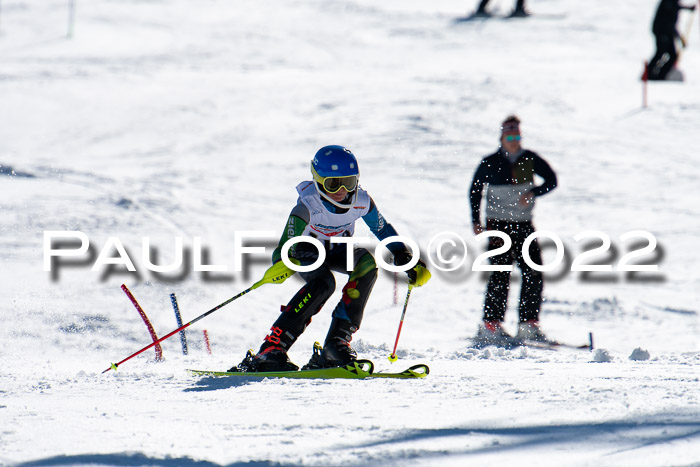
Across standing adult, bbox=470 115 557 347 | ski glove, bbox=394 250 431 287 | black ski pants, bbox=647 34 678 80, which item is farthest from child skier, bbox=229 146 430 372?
black ski pants, bbox=647 34 678 80

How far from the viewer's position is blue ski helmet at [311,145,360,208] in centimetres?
440

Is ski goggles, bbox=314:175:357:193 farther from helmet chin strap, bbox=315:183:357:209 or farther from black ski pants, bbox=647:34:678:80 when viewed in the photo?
black ski pants, bbox=647:34:678:80

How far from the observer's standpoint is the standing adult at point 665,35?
15243 mm

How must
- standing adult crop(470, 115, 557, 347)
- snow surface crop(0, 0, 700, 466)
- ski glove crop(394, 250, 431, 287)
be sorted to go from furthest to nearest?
1. standing adult crop(470, 115, 557, 347)
2. ski glove crop(394, 250, 431, 287)
3. snow surface crop(0, 0, 700, 466)

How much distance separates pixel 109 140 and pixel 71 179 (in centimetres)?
261

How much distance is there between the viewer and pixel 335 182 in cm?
446

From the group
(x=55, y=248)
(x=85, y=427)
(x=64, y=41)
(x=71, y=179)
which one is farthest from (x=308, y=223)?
(x=64, y=41)

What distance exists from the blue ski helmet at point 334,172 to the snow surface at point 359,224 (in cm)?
107

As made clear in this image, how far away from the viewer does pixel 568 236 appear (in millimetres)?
9859

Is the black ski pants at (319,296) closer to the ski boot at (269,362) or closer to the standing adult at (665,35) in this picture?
the ski boot at (269,362)

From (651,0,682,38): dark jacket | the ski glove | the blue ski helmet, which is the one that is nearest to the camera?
the blue ski helmet

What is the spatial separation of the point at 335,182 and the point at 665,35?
13197mm

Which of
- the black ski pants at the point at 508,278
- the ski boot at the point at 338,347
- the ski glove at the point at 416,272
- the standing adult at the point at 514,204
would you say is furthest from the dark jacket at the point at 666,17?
the ski boot at the point at 338,347

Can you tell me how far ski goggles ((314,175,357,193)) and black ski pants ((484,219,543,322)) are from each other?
1970mm
